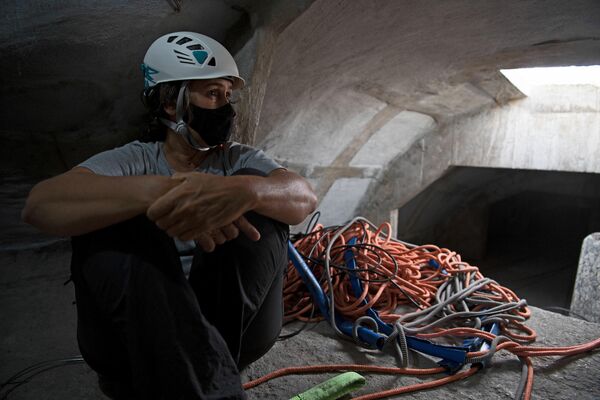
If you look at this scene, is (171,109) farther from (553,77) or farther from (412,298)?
(553,77)

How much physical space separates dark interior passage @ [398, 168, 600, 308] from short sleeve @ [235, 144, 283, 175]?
3512 millimetres

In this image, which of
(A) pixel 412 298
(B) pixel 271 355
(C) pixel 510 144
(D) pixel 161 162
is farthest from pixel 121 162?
(C) pixel 510 144

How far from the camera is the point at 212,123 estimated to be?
142 cm

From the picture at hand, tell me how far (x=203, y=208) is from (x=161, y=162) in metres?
0.46

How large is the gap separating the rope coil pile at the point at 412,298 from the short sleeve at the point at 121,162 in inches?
33.2

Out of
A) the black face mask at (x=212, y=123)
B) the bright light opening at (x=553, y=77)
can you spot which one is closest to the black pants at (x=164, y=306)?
the black face mask at (x=212, y=123)

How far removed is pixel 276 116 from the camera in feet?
8.54

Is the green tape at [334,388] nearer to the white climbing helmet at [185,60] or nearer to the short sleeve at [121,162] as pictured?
the short sleeve at [121,162]

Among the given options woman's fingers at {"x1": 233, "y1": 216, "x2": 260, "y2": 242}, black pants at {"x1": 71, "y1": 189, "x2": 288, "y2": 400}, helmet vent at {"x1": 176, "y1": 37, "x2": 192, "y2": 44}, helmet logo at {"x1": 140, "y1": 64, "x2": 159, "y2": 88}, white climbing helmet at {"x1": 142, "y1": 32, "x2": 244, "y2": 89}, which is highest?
helmet vent at {"x1": 176, "y1": 37, "x2": 192, "y2": 44}

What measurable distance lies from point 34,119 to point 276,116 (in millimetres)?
1278

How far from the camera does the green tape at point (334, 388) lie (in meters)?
1.32

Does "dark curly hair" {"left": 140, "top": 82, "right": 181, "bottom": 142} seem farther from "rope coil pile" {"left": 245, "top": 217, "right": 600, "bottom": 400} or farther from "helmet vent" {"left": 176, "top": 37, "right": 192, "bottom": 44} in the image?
"rope coil pile" {"left": 245, "top": 217, "right": 600, "bottom": 400}

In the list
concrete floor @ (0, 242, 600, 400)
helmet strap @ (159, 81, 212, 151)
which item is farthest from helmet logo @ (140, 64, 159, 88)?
concrete floor @ (0, 242, 600, 400)

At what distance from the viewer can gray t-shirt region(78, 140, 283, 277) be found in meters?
Result: 1.33
